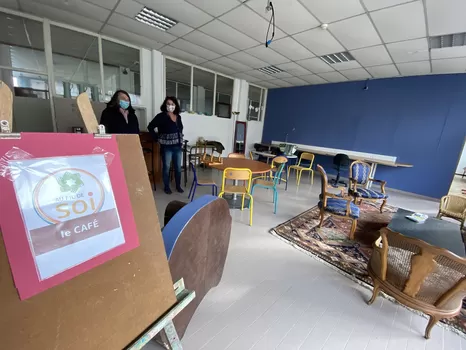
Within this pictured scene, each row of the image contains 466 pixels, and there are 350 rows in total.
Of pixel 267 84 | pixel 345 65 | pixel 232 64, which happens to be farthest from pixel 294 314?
pixel 267 84

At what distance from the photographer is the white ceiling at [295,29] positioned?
252cm

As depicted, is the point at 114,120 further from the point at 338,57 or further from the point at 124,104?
the point at 338,57

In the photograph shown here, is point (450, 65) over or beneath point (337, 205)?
over

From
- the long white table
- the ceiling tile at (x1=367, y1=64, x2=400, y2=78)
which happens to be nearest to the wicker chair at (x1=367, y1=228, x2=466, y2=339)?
the long white table

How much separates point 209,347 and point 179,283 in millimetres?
640

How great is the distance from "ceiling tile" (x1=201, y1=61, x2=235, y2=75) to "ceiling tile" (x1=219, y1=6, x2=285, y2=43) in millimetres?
2087

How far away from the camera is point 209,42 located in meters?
3.89

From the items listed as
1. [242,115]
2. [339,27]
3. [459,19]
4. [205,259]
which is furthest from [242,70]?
[205,259]

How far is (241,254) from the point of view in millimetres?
2109

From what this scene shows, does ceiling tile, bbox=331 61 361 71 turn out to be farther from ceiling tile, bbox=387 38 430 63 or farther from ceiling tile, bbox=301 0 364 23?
ceiling tile, bbox=301 0 364 23

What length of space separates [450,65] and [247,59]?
407cm

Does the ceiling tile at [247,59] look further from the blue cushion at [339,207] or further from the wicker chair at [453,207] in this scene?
the wicker chair at [453,207]

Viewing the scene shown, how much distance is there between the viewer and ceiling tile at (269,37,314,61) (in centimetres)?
357

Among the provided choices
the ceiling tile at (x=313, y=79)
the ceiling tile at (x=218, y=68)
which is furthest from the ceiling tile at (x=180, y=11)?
the ceiling tile at (x=313, y=79)
